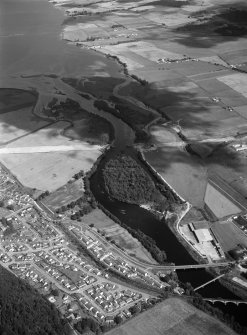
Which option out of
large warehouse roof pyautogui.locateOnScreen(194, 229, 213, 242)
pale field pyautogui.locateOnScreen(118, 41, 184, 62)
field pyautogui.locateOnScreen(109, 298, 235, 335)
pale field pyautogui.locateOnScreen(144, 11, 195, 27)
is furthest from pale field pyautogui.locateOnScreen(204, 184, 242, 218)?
pale field pyautogui.locateOnScreen(144, 11, 195, 27)

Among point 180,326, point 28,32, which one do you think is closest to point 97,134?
point 180,326

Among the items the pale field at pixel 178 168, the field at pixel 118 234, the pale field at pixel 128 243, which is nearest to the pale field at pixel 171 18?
the pale field at pixel 178 168

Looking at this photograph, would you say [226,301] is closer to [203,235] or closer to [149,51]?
[203,235]

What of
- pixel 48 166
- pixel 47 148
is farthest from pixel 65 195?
pixel 47 148

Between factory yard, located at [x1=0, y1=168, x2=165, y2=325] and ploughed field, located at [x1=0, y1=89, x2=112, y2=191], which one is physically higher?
factory yard, located at [x1=0, y1=168, x2=165, y2=325]

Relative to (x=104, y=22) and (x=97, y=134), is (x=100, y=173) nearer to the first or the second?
(x=97, y=134)

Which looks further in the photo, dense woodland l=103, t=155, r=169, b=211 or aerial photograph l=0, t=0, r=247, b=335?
dense woodland l=103, t=155, r=169, b=211

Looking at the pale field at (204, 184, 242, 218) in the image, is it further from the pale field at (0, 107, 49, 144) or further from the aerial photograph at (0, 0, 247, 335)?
the pale field at (0, 107, 49, 144)
